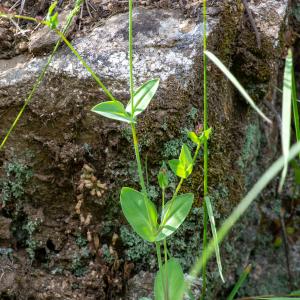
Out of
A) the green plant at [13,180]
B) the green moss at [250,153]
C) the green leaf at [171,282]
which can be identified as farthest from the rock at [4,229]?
the green moss at [250,153]

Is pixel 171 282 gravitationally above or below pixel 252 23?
below

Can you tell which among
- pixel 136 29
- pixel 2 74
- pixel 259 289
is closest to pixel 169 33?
pixel 136 29

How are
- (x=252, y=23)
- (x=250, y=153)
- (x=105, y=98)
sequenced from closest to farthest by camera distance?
(x=105, y=98)
(x=252, y=23)
(x=250, y=153)

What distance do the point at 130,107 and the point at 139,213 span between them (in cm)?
27

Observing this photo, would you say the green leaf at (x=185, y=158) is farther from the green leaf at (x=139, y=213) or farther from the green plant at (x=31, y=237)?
the green plant at (x=31, y=237)

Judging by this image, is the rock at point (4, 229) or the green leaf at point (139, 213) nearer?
the green leaf at point (139, 213)

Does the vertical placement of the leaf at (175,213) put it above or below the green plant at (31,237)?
above

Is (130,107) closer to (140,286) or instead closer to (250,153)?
(140,286)

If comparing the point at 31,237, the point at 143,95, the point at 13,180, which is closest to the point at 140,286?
the point at 31,237

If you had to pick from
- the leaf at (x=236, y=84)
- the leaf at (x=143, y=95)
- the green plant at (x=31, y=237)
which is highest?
the leaf at (x=236, y=84)

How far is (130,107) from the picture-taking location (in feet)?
4.42

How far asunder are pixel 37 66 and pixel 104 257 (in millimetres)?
638

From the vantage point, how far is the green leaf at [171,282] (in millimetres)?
1358

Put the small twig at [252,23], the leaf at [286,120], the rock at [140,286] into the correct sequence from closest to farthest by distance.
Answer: the leaf at [286,120] → the rock at [140,286] → the small twig at [252,23]
